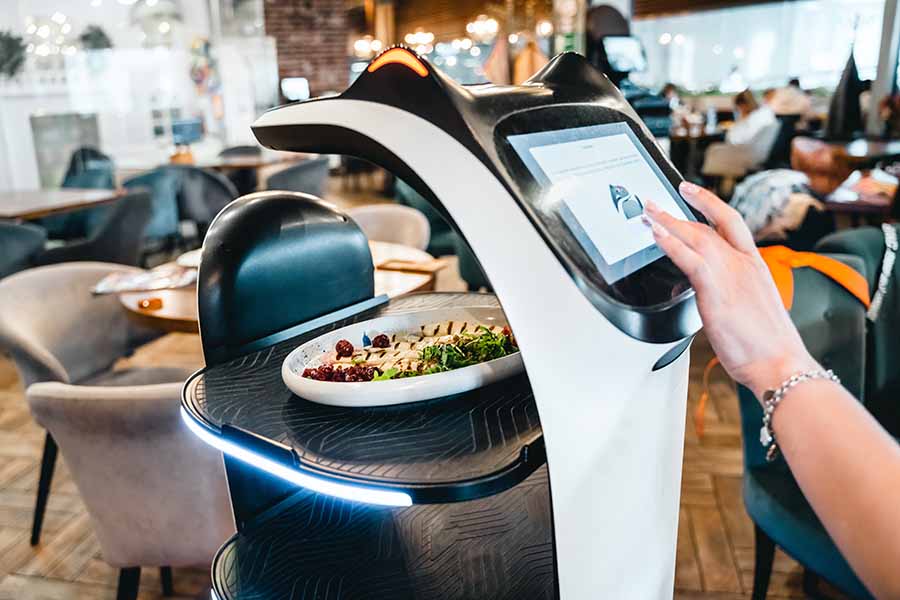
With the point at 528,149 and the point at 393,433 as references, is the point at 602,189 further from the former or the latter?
the point at 393,433

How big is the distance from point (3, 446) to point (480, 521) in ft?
8.57

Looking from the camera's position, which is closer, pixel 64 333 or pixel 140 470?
pixel 140 470

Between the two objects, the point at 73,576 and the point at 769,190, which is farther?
the point at 769,190

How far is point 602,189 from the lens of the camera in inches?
26.9

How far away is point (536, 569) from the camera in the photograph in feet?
2.89

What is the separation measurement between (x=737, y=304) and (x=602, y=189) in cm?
17

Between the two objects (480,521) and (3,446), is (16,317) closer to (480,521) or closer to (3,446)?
(3,446)

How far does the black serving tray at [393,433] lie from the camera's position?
60cm

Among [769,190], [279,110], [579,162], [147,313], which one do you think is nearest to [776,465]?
[579,162]

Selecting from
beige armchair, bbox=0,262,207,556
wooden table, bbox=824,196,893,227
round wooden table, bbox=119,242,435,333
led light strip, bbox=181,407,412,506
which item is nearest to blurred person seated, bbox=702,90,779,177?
wooden table, bbox=824,196,893,227

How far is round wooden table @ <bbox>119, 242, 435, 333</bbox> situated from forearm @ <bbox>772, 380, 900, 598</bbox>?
129cm

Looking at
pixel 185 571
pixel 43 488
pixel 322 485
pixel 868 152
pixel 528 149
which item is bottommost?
pixel 185 571

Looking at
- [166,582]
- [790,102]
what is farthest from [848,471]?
[790,102]

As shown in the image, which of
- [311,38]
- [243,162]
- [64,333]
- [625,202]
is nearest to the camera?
[625,202]
